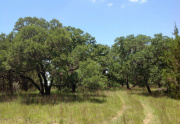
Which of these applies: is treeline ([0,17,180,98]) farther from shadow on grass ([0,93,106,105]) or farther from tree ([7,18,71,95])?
shadow on grass ([0,93,106,105])

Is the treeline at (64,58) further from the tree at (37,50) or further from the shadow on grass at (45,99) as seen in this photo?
the shadow on grass at (45,99)

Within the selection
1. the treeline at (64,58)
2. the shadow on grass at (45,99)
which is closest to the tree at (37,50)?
the treeline at (64,58)

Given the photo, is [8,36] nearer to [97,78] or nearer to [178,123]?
[97,78]

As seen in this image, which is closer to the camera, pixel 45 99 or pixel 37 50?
pixel 37 50

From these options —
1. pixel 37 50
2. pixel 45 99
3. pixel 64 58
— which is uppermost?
pixel 37 50

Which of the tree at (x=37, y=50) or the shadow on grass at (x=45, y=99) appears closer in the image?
the tree at (x=37, y=50)

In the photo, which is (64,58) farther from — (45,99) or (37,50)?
(45,99)

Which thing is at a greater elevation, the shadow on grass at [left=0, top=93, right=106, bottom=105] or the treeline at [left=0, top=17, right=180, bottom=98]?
the treeline at [left=0, top=17, right=180, bottom=98]

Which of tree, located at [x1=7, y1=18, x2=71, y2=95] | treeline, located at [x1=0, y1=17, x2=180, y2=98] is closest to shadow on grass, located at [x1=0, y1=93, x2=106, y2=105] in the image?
treeline, located at [x1=0, y1=17, x2=180, y2=98]

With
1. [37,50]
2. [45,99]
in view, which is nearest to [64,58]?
[37,50]

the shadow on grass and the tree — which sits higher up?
the tree

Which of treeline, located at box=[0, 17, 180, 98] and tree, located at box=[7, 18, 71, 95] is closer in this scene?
tree, located at box=[7, 18, 71, 95]

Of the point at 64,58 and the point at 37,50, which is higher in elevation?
the point at 37,50

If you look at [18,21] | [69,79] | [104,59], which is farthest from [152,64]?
[18,21]
